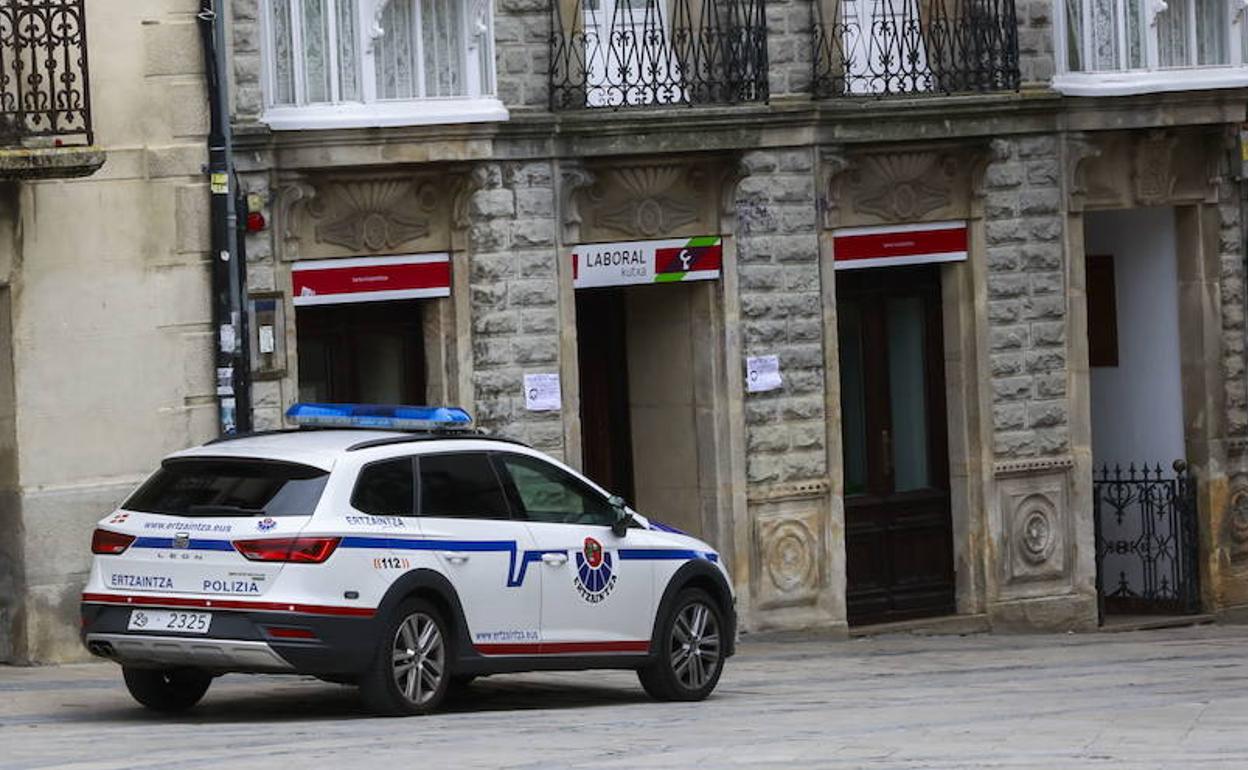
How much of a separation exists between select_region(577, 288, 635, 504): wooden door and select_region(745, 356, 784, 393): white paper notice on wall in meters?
1.31

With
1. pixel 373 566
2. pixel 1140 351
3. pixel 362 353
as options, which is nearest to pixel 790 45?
pixel 362 353

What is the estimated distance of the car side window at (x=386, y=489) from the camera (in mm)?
16359

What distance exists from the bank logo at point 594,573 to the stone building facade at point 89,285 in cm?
450

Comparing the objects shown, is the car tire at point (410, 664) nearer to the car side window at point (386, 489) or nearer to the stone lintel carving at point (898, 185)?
the car side window at point (386, 489)

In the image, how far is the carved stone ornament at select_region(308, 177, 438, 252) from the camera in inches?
886

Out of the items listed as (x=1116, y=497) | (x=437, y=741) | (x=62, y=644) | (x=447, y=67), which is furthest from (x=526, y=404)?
(x=437, y=741)

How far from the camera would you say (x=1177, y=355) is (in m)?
27.1

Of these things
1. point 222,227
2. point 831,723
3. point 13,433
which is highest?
point 222,227

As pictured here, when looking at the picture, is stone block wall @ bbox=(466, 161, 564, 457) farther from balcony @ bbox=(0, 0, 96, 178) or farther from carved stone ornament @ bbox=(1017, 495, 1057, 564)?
carved stone ornament @ bbox=(1017, 495, 1057, 564)

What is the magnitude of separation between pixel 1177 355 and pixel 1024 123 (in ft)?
9.31

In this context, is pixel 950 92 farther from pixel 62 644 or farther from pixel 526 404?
pixel 62 644

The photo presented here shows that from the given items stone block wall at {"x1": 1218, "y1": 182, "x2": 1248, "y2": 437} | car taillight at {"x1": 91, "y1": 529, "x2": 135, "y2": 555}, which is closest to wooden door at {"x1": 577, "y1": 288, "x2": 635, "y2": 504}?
stone block wall at {"x1": 1218, "y1": 182, "x2": 1248, "y2": 437}

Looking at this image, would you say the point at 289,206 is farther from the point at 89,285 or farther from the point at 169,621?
the point at 169,621

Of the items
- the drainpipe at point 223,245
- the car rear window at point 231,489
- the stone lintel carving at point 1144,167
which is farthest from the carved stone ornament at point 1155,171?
the car rear window at point 231,489
